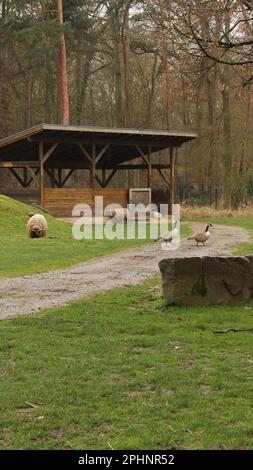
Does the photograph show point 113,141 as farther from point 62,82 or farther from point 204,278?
point 204,278

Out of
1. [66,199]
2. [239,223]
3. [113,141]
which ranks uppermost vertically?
[113,141]

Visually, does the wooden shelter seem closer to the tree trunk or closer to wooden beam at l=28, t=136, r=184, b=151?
wooden beam at l=28, t=136, r=184, b=151

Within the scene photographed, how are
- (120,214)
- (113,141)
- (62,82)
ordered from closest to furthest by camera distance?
(120,214) < (113,141) < (62,82)

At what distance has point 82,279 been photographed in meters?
11.1

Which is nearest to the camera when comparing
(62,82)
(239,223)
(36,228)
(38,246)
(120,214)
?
(38,246)

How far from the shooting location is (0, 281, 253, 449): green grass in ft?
13.3

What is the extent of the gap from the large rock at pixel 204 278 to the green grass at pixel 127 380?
238mm

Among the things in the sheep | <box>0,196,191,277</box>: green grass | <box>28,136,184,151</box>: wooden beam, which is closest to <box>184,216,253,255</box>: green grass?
<box>0,196,191,277</box>: green grass

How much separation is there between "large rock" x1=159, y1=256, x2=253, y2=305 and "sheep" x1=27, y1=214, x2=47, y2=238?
11.9 meters

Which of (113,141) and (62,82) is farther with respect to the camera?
(62,82)

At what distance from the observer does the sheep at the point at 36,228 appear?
64.8 feet

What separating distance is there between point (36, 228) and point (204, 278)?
39.9 ft

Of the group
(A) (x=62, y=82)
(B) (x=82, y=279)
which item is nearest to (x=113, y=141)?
(A) (x=62, y=82)

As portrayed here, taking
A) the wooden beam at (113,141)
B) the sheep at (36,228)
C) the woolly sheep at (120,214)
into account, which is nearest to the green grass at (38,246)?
the sheep at (36,228)
